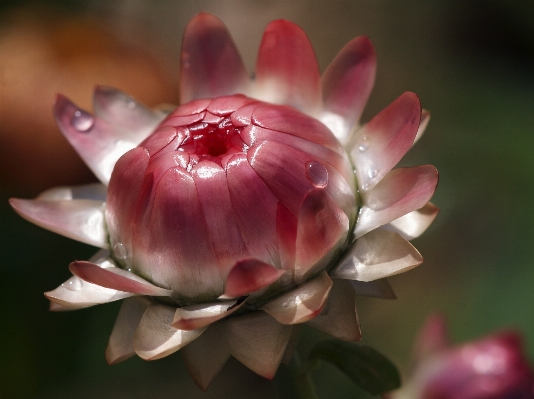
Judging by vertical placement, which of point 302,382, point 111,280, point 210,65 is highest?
point 210,65

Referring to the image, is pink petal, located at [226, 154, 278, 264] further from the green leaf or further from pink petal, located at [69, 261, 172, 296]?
the green leaf

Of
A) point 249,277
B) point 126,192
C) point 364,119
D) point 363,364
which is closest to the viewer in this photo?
point 249,277

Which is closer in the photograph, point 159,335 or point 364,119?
point 159,335

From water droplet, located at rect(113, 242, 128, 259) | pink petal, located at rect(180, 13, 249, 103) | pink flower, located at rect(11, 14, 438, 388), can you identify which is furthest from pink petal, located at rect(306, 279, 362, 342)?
pink petal, located at rect(180, 13, 249, 103)

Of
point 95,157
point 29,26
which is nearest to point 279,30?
point 95,157

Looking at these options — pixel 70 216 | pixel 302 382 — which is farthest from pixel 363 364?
pixel 70 216

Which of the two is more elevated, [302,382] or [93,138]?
[93,138]

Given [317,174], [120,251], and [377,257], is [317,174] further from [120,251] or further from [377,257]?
[120,251]
